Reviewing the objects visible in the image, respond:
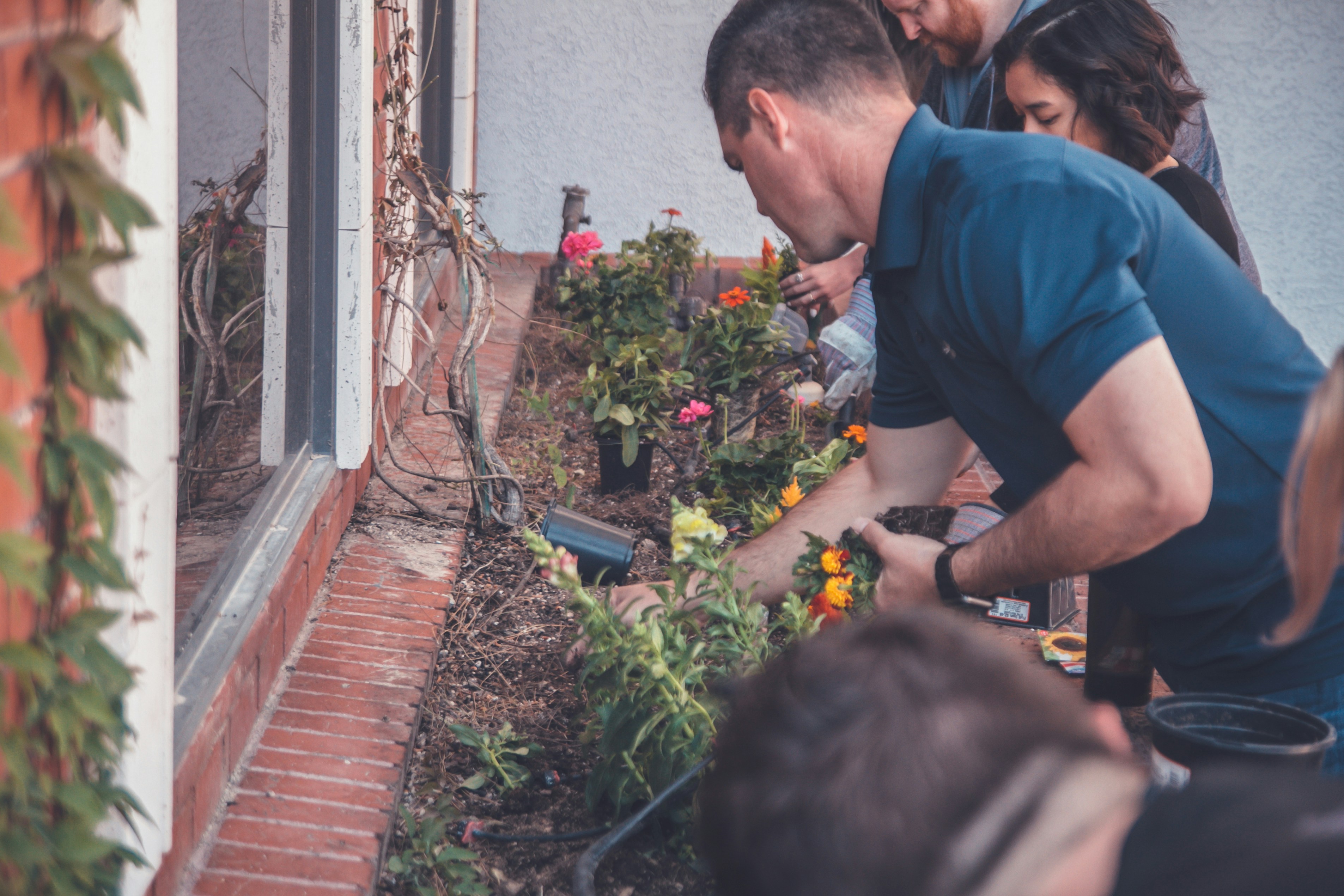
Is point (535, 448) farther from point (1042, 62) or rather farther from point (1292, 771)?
point (1292, 771)

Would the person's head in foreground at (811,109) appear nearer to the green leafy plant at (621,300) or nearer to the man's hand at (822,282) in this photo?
the man's hand at (822,282)

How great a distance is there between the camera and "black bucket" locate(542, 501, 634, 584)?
87.7 inches

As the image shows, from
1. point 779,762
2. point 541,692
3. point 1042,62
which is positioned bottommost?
point 541,692

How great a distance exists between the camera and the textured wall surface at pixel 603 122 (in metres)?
5.65

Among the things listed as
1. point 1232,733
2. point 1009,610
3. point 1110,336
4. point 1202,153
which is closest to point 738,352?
point 1202,153

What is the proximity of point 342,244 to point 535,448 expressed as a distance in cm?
146

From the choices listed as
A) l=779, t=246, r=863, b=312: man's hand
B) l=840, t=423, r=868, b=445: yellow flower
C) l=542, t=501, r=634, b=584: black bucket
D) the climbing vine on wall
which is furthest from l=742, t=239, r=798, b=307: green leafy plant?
the climbing vine on wall

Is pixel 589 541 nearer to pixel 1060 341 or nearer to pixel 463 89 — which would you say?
pixel 1060 341

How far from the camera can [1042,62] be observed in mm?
2369

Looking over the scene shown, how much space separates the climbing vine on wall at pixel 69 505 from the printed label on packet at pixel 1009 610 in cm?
144

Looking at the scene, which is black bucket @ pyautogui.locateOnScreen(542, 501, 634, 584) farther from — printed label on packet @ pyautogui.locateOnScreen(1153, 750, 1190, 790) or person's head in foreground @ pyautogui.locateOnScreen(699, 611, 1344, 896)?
person's head in foreground @ pyautogui.locateOnScreen(699, 611, 1344, 896)

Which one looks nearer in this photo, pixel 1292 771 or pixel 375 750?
pixel 1292 771

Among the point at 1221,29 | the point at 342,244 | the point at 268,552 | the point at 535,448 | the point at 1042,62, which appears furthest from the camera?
the point at 1221,29

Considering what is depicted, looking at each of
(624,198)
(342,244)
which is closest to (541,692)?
(342,244)
